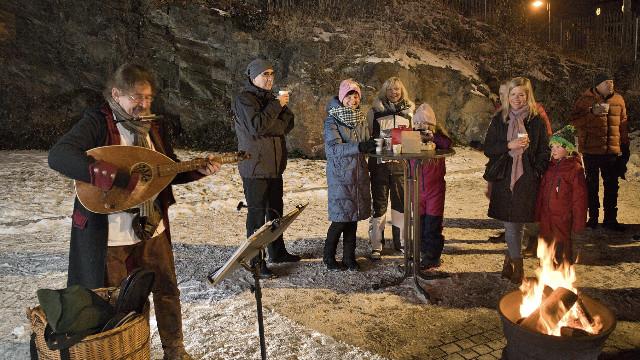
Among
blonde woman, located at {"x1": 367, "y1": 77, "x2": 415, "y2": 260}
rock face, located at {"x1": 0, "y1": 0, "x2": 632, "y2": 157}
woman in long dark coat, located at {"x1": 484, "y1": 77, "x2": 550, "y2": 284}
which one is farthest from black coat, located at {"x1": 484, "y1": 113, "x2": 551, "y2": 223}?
rock face, located at {"x1": 0, "y1": 0, "x2": 632, "y2": 157}

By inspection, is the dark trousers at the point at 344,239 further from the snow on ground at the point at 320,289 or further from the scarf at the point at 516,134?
the scarf at the point at 516,134

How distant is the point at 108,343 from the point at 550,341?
2.49m

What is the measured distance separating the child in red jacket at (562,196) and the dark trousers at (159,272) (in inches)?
147

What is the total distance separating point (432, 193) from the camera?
5.90 m

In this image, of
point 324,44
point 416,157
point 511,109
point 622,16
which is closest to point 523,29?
point 622,16

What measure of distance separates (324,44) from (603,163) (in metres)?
8.80

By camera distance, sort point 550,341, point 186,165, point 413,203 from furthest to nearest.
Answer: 1. point 413,203
2. point 186,165
3. point 550,341

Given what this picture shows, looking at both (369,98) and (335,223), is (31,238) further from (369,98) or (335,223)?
(369,98)

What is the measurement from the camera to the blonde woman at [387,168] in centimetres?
615

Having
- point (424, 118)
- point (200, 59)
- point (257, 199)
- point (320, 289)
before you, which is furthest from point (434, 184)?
point (200, 59)

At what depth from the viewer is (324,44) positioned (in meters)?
14.6

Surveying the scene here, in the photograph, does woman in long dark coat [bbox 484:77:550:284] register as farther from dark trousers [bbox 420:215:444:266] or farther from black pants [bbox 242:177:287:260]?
black pants [bbox 242:177:287:260]

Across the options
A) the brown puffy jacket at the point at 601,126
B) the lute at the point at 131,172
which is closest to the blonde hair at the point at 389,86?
the lute at the point at 131,172

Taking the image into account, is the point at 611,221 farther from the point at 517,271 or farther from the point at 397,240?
the point at 397,240
